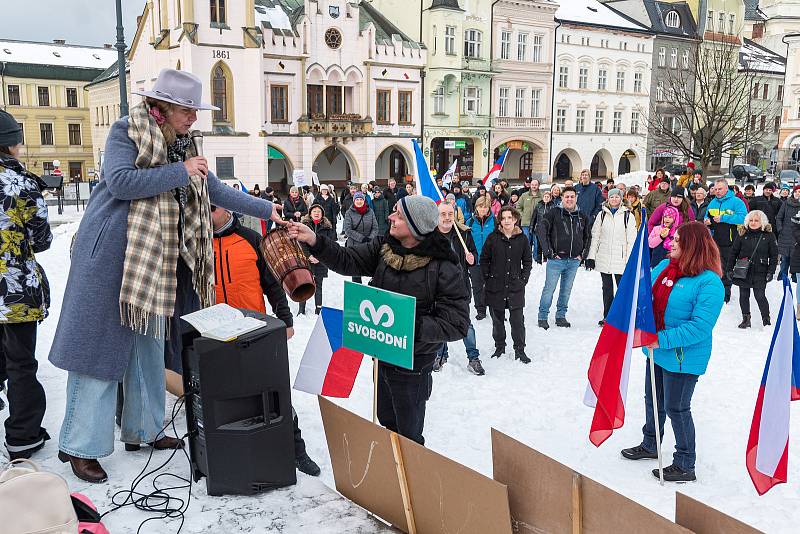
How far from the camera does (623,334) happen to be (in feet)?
17.4

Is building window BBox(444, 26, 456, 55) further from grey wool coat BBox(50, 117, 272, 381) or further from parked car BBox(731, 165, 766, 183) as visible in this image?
grey wool coat BBox(50, 117, 272, 381)

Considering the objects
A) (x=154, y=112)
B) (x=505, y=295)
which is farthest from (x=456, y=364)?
(x=154, y=112)

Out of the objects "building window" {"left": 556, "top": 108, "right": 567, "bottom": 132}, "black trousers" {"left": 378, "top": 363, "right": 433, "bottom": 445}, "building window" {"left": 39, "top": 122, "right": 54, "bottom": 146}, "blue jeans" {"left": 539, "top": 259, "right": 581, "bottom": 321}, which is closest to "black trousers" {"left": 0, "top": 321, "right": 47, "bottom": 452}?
"black trousers" {"left": 378, "top": 363, "right": 433, "bottom": 445}

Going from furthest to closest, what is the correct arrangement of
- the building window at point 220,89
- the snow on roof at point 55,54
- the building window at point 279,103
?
the snow on roof at point 55,54
the building window at point 279,103
the building window at point 220,89

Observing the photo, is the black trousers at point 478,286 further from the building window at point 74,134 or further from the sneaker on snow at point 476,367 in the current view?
the building window at point 74,134

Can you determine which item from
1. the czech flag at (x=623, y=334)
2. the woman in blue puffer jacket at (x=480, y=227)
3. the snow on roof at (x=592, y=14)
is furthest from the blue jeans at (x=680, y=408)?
the snow on roof at (x=592, y=14)

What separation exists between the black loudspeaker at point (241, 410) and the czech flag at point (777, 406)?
10.3 ft

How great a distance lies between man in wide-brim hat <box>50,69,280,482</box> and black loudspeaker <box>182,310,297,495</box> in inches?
13.8

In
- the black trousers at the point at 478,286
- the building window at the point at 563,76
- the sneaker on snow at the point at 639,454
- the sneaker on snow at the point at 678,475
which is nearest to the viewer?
the sneaker on snow at the point at 678,475

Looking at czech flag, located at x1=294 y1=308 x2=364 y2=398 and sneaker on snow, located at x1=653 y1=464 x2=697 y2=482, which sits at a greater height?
czech flag, located at x1=294 y1=308 x2=364 y2=398

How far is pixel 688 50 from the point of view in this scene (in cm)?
4791

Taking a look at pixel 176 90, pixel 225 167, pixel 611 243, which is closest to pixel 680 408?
pixel 176 90

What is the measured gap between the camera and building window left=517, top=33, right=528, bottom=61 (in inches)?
1625

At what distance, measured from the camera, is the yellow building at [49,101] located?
1922 inches
